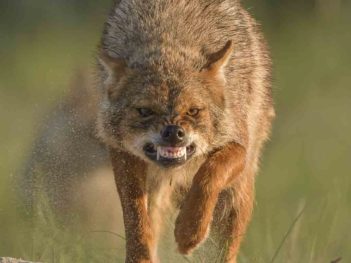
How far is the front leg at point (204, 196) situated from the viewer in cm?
1075

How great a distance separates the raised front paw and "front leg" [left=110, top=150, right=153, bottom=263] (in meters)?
0.35

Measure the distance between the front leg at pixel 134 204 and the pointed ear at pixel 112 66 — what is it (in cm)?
51

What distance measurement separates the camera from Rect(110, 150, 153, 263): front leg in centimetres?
1105

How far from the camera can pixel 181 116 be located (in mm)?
10586

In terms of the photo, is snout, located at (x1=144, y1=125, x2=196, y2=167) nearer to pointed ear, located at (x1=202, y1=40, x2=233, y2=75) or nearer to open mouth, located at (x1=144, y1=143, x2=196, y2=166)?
open mouth, located at (x1=144, y1=143, x2=196, y2=166)

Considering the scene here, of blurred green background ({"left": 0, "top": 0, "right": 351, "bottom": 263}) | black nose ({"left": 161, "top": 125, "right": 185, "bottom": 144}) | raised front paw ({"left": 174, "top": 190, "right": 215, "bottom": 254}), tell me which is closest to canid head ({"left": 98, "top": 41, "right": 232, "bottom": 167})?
black nose ({"left": 161, "top": 125, "right": 185, "bottom": 144})

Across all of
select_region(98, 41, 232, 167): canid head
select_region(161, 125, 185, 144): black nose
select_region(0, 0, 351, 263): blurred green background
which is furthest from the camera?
select_region(0, 0, 351, 263): blurred green background

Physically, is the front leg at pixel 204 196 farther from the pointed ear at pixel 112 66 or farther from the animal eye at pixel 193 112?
the pointed ear at pixel 112 66

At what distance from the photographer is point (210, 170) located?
1097cm

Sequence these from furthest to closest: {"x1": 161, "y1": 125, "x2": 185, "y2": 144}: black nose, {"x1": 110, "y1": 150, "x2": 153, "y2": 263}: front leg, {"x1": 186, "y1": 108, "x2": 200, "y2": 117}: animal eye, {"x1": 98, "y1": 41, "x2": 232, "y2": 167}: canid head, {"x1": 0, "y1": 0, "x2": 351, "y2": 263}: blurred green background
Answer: {"x1": 0, "y1": 0, "x2": 351, "y2": 263}: blurred green background, {"x1": 110, "y1": 150, "x2": 153, "y2": 263}: front leg, {"x1": 186, "y1": 108, "x2": 200, "y2": 117}: animal eye, {"x1": 98, "y1": 41, "x2": 232, "y2": 167}: canid head, {"x1": 161, "y1": 125, "x2": 185, "y2": 144}: black nose

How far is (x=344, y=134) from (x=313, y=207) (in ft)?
9.84

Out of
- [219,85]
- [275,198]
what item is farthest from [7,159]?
[219,85]

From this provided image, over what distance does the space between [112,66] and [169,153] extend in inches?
34.0

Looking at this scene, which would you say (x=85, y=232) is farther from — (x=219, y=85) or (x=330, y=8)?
(x=330, y=8)
